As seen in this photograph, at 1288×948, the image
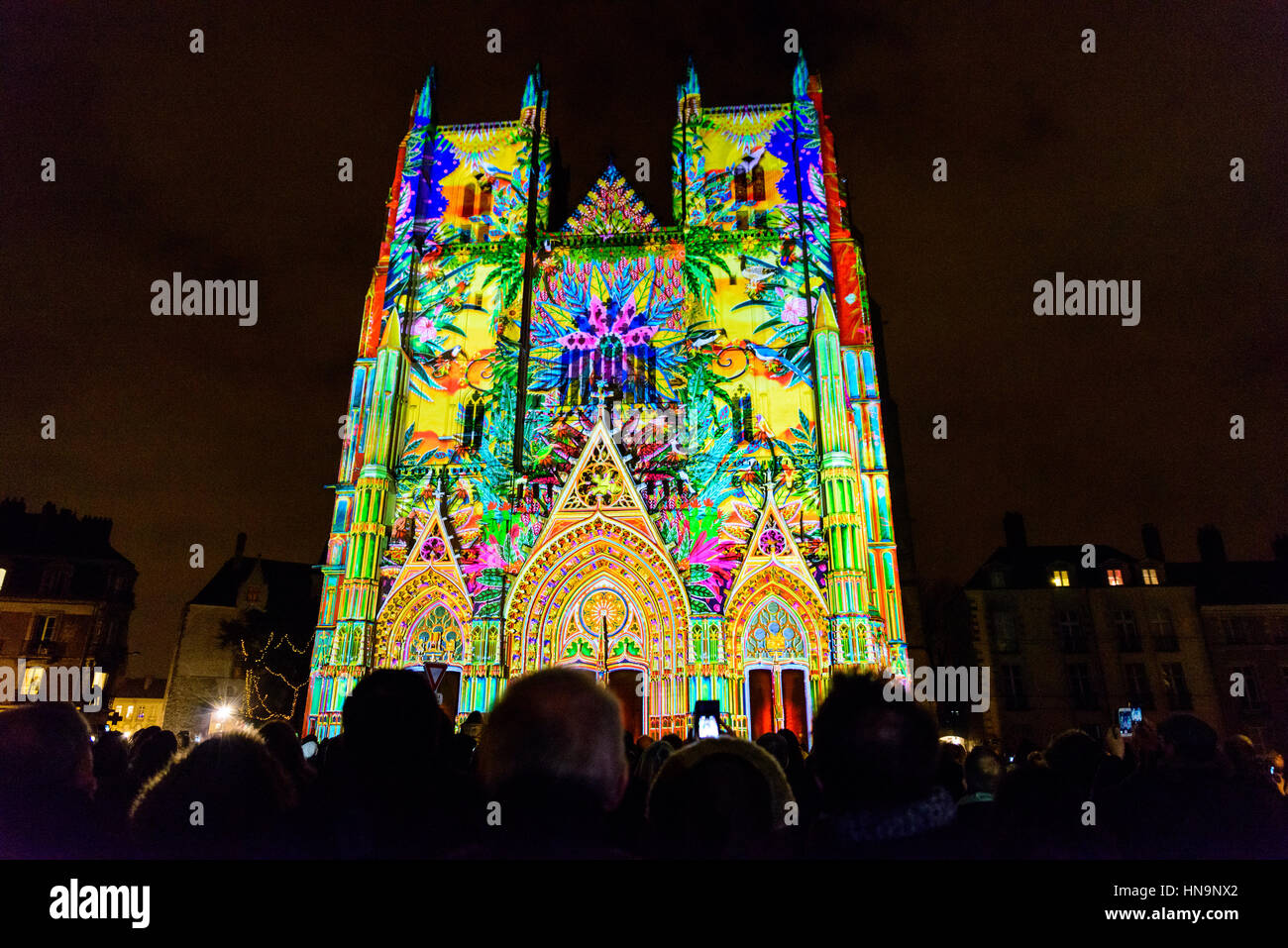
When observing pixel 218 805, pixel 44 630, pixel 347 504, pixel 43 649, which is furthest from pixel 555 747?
pixel 44 630

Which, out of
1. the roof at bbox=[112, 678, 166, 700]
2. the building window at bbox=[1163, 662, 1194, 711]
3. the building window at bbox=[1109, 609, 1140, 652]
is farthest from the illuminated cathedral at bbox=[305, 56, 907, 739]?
the roof at bbox=[112, 678, 166, 700]

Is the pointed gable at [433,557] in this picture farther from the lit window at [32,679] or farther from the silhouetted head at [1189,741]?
the silhouetted head at [1189,741]

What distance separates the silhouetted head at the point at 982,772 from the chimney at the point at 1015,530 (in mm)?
34352

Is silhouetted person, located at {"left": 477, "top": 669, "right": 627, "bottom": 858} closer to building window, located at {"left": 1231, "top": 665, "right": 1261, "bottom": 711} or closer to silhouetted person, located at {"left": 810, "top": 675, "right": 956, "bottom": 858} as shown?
silhouetted person, located at {"left": 810, "top": 675, "right": 956, "bottom": 858}

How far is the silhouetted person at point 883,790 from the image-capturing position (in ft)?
8.89

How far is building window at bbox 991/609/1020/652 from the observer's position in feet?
104

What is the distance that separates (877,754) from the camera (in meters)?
2.76

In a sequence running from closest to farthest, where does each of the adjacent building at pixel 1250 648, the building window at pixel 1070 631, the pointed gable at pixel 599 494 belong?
1. the pointed gable at pixel 599 494
2. the adjacent building at pixel 1250 648
3. the building window at pixel 1070 631

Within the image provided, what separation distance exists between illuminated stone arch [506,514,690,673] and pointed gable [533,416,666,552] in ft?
0.70

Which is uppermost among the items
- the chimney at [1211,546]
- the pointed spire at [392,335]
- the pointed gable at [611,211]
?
the pointed gable at [611,211]

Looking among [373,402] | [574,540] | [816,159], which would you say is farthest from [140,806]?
[816,159]

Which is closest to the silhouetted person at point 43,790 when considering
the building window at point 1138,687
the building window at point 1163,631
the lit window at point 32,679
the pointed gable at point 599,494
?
the pointed gable at point 599,494

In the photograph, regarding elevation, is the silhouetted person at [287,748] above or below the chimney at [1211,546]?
below
